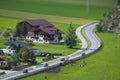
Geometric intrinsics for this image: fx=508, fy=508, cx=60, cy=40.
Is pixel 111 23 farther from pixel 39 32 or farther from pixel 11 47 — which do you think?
pixel 11 47

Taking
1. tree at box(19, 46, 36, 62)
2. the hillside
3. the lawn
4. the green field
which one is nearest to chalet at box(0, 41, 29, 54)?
tree at box(19, 46, 36, 62)

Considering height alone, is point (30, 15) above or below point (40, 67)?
above

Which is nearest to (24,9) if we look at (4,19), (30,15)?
(30,15)

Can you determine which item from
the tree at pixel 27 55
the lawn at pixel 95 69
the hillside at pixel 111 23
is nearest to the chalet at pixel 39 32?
the lawn at pixel 95 69

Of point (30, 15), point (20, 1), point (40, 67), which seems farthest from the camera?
point (20, 1)

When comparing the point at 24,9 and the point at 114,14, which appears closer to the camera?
the point at 114,14

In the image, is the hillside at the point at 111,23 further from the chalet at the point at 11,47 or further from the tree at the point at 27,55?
the tree at the point at 27,55

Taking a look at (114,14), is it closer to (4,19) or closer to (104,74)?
(4,19)

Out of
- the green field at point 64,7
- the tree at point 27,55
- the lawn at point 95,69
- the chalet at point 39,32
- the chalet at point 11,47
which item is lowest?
the lawn at point 95,69

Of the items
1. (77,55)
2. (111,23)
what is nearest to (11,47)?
(77,55)
